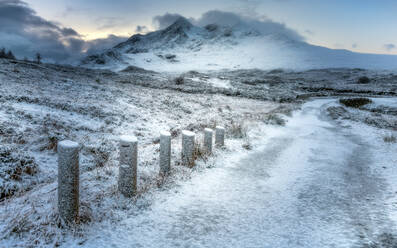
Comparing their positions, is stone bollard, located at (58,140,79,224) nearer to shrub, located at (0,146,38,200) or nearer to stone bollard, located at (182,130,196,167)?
stone bollard, located at (182,130,196,167)

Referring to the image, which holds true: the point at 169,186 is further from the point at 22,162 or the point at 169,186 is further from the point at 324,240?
the point at 22,162

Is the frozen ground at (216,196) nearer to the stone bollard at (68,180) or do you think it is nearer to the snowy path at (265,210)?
the snowy path at (265,210)

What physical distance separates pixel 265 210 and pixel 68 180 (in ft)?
9.10

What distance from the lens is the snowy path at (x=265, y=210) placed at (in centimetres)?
305

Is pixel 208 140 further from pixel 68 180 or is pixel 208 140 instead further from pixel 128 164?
pixel 68 180

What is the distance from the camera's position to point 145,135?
11.1 meters

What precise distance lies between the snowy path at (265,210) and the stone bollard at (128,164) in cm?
49

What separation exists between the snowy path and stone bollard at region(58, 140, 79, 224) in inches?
16.4

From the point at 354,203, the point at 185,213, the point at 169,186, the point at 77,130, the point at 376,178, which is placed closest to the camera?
the point at 185,213

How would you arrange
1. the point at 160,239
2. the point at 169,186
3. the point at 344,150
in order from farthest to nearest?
the point at 344,150
the point at 169,186
the point at 160,239

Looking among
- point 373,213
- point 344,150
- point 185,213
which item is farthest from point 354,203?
point 344,150

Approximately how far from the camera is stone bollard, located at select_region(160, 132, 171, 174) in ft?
15.6

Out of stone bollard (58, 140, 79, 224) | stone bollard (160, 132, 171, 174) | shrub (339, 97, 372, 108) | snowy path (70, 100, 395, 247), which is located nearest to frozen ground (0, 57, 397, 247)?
snowy path (70, 100, 395, 247)

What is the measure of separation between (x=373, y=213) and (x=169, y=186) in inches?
128
